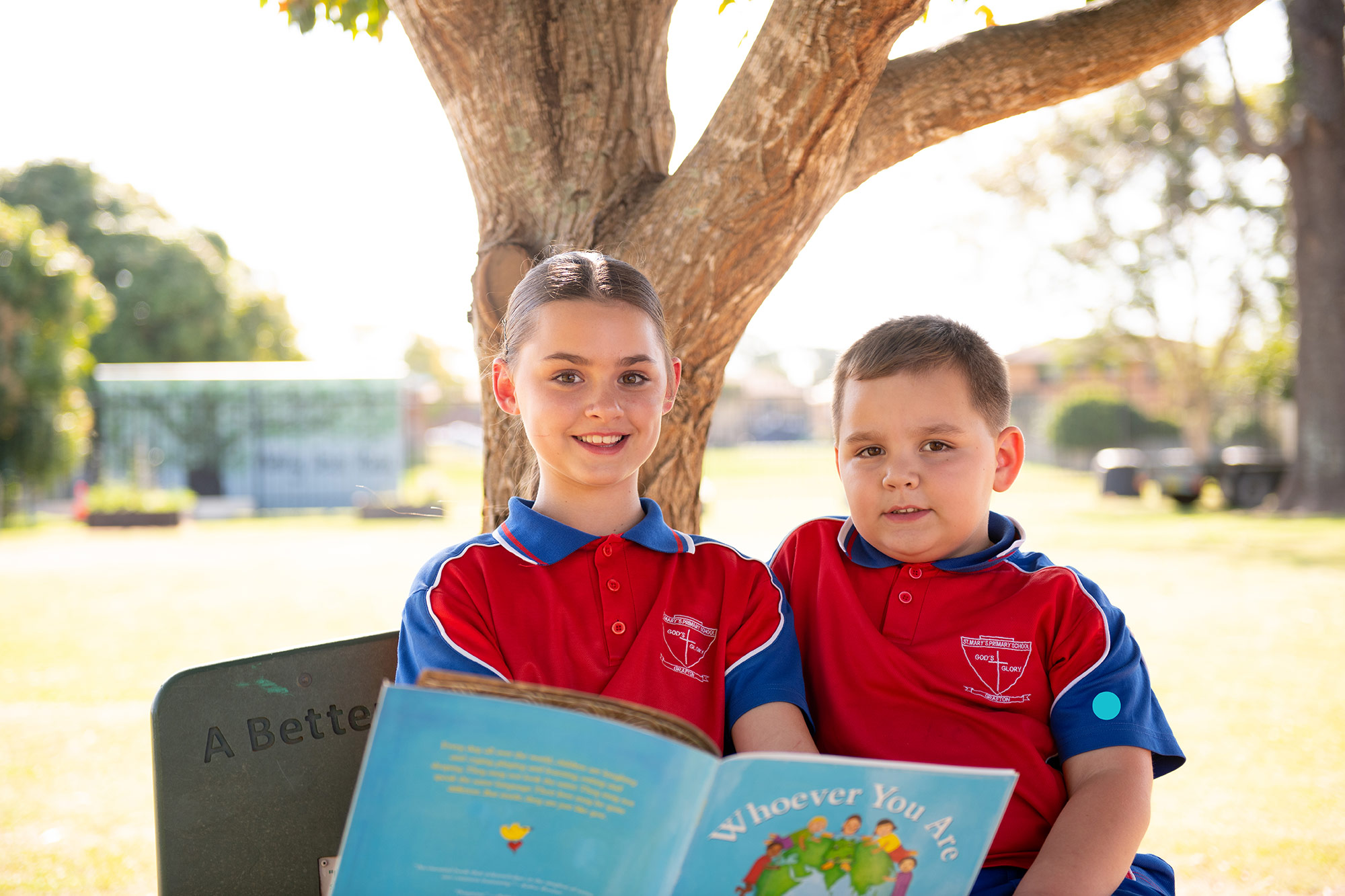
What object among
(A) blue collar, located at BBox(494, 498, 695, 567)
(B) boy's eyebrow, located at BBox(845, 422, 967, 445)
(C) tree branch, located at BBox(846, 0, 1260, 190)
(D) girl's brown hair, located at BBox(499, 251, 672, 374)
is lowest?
(A) blue collar, located at BBox(494, 498, 695, 567)

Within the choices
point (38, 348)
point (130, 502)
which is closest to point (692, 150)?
point (130, 502)

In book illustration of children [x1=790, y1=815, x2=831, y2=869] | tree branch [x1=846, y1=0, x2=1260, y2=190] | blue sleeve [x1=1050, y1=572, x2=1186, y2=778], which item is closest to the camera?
book illustration of children [x1=790, y1=815, x2=831, y2=869]

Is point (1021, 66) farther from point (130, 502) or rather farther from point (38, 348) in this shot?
point (38, 348)

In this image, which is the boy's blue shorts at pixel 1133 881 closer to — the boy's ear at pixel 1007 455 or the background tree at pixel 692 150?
the boy's ear at pixel 1007 455

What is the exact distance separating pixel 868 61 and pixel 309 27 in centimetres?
205

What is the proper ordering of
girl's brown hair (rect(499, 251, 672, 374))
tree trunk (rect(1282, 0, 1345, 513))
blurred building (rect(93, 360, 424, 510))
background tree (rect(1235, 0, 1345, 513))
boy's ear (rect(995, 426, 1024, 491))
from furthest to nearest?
blurred building (rect(93, 360, 424, 510))
tree trunk (rect(1282, 0, 1345, 513))
background tree (rect(1235, 0, 1345, 513))
boy's ear (rect(995, 426, 1024, 491))
girl's brown hair (rect(499, 251, 672, 374))

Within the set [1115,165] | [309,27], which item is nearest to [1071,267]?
[1115,165]

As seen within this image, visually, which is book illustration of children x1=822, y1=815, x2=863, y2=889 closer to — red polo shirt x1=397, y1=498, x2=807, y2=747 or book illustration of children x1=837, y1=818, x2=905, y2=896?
book illustration of children x1=837, y1=818, x2=905, y2=896

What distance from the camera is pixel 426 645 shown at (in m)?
1.66

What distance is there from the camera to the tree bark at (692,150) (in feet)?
7.89

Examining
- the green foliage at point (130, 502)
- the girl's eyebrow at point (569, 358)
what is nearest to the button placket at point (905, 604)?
the girl's eyebrow at point (569, 358)

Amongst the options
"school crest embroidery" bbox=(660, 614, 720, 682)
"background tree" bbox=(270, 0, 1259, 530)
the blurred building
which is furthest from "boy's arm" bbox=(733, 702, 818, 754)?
the blurred building

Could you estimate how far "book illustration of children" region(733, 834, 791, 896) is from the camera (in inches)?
49.6

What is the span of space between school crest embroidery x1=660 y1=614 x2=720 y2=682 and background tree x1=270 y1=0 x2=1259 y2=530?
2.52 ft
